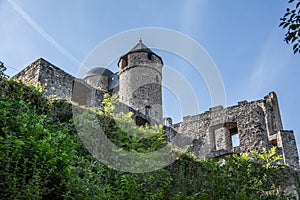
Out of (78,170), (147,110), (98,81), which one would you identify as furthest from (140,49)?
(78,170)

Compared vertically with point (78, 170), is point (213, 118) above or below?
above

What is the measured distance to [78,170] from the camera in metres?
4.73

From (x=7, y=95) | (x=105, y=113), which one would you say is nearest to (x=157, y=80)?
(x=105, y=113)

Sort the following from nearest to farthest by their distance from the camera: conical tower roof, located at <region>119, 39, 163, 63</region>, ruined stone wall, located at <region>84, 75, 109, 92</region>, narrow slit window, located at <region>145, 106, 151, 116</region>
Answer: narrow slit window, located at <region>145, 106, 151, 116</region>
conical tower roof, located at <region>119, 39, 163, 63</region>
ruined stone wall, located at <region>84, 75, 109, 92</region>

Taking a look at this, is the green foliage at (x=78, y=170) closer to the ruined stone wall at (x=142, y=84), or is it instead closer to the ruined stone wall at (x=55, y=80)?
the ruined stone wall at (x=55, y=80)

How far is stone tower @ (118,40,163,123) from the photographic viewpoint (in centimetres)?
1766

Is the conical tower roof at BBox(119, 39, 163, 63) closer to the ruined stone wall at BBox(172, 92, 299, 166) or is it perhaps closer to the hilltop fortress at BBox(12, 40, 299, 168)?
the hilltop fortress at BBox(12, 40, 299, 168)

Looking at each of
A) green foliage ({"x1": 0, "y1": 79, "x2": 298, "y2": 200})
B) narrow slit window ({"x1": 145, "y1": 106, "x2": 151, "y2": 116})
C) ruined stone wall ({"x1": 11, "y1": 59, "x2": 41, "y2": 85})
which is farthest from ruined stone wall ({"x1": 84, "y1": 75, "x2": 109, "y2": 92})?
green foliage ({"x1": 0, "y1": 79, "x2": 298, "y2": 200})

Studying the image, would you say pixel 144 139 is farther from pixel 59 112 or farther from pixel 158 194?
pixel 158 194

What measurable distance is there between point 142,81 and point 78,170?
44.4ft

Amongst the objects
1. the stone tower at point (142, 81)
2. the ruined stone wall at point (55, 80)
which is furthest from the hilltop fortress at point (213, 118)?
the ruined stone wall at point (55, 80)

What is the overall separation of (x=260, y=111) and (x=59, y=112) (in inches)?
439

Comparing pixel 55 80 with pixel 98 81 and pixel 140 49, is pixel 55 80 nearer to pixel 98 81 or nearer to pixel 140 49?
pixel 140 49

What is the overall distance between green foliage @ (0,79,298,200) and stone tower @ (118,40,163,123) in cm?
881
